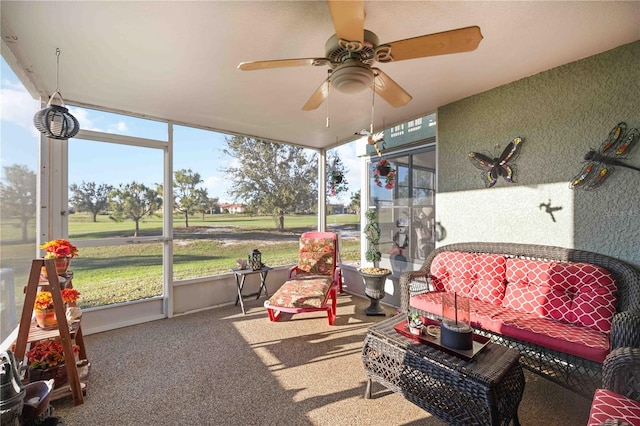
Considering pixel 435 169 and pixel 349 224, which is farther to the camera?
pixel 349 224

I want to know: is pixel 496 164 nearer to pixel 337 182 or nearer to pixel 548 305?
pixel 548 305

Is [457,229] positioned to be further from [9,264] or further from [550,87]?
[9,264]

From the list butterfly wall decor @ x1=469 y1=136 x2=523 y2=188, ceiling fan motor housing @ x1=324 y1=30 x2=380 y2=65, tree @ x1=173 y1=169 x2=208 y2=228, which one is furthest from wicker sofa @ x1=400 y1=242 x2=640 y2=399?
tree @ x1=173 y1=169 x2=208 y2=228

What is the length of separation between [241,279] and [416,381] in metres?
2.95

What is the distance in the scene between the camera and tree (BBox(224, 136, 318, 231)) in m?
4.62

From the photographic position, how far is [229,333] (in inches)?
123

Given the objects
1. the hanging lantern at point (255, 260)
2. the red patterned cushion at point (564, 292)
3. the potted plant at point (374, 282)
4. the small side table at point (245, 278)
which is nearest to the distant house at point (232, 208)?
the hanging lantern at point (255, 260)

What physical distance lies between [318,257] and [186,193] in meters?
2.20

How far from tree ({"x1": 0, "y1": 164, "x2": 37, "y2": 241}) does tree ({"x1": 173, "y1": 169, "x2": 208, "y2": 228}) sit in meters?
1.43

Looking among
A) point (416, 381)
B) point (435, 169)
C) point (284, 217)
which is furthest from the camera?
point (284, 217)

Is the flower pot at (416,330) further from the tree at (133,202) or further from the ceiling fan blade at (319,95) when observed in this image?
the tree at (133,202)

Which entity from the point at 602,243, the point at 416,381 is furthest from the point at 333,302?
the point at 602,243

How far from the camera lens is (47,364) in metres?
2.01

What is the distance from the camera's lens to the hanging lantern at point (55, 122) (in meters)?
2.16
